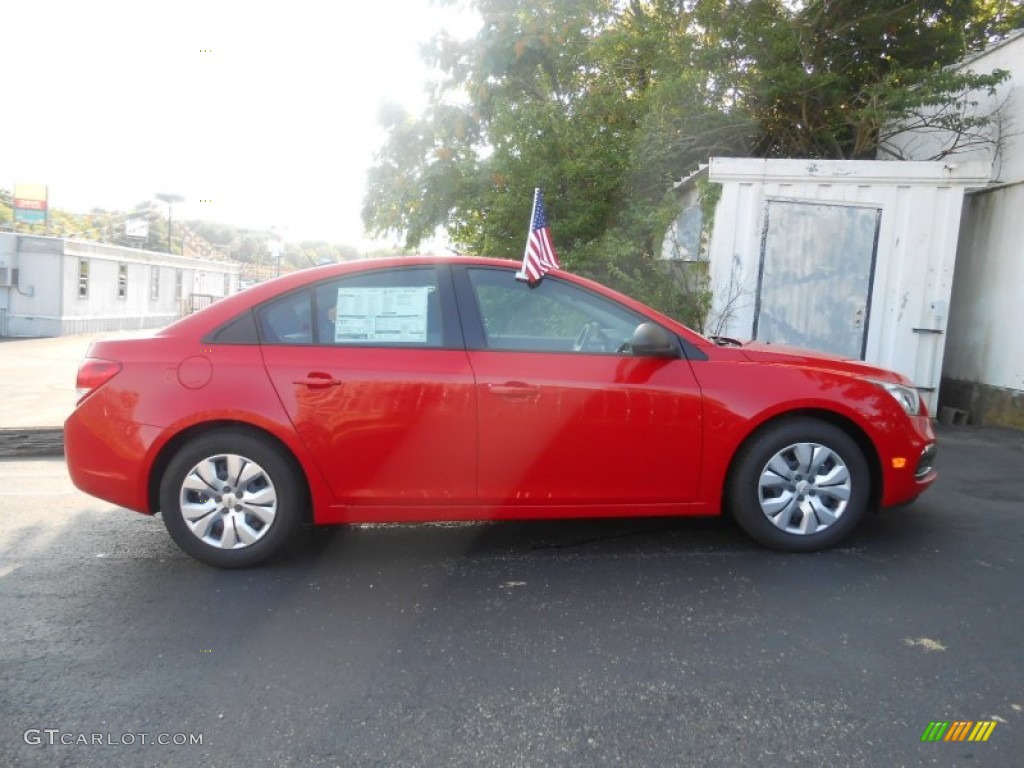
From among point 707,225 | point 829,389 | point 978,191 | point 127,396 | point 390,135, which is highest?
point 390,135

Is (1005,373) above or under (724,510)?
above

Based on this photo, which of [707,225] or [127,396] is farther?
[707,225]

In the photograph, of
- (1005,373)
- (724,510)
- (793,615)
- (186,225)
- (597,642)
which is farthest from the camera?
(186,225)

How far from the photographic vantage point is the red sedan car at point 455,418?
4.10 metres

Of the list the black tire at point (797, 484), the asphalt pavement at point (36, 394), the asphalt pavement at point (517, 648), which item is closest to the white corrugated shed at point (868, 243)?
the asphalt pavement at point (517, 648)

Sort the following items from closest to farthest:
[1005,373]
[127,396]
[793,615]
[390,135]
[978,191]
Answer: [793,615], [127,396], [1005,373], [978,191], [390,135]

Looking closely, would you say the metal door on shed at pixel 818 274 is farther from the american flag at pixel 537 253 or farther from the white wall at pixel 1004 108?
the american flag at pixel 537 253

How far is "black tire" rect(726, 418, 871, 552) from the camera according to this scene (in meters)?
4.27

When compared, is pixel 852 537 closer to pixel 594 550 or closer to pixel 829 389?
pixel 829 389

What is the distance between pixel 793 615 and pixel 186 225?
294ft

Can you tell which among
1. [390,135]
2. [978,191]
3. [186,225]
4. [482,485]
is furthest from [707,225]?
[186,225]

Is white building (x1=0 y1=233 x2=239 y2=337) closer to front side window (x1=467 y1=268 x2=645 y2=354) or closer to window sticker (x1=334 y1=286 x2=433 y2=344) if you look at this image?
window sticker (x1=334 y1=286 x2=433 y2=344)

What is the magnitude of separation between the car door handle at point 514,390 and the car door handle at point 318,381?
0.79m

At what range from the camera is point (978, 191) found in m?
9.30
